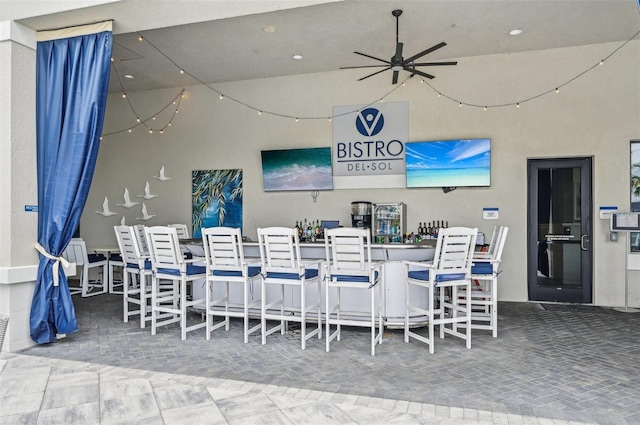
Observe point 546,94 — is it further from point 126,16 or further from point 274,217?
point 126,16

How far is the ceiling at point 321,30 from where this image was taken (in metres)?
4.39

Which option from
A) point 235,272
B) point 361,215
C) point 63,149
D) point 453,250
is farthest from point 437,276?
point 63,149

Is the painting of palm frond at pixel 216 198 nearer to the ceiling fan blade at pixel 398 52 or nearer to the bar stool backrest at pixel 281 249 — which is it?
the bar stool backrest at pixel 281 249

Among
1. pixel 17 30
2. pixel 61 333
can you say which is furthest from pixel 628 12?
pixel 61 333

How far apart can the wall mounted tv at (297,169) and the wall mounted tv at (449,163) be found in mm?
1484

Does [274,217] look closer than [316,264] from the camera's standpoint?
No

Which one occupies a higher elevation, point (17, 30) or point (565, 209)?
point (17, 30)

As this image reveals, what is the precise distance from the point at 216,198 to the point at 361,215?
9.83 ft

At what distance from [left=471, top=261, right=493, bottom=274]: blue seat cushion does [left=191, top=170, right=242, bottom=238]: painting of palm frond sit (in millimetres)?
4796

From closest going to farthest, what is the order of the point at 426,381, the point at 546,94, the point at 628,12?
1. the point at 426,381
2. the point at 628,12
3. the point at 546,94

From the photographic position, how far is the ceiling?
4387 millimetres

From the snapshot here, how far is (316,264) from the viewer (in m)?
4.78

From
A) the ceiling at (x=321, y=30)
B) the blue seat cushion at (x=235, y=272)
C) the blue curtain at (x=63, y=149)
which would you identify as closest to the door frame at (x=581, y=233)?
the ceiling at (x=321, y=30)

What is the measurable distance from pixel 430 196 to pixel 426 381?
4251mm
